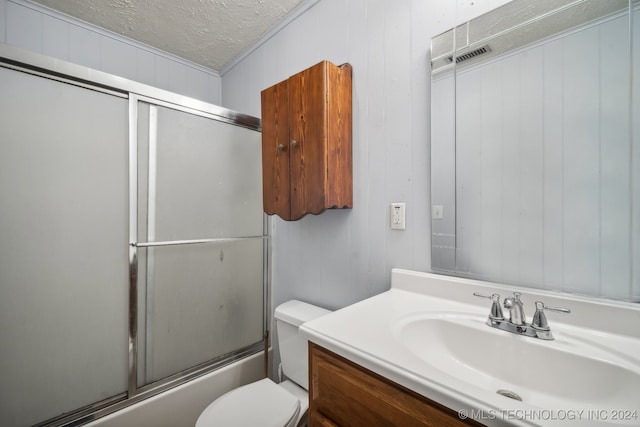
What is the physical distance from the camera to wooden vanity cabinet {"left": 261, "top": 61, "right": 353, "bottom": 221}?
3.92 ft

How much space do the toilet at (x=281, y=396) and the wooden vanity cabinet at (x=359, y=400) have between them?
445 mm

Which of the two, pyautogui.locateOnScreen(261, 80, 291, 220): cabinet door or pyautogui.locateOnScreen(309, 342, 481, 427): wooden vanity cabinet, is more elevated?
pyautogui.locateOnScreen(261, 80, 291, 220): cabinet door

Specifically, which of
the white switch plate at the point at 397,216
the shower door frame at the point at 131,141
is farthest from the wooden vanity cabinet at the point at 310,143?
the shower door frame at the point at 131,141

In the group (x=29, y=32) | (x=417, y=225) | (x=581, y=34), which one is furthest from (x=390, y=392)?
(x=29, y=32)

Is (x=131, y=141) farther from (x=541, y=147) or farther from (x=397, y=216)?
(x=541, y=147)

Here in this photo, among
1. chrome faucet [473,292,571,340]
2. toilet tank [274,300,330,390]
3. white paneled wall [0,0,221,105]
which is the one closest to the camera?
chrome faucet [473,292,571,340]

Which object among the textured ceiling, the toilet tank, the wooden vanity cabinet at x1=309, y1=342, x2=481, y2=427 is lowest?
the toilet tank

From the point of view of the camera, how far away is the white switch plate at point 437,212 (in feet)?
3.46

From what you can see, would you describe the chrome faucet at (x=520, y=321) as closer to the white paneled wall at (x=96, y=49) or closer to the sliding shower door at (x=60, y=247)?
the sliding shower door at (x=60, y=247)

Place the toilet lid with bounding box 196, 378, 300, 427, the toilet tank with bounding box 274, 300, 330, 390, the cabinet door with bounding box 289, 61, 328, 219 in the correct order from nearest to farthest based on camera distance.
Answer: the toilet lid with bounding box 196, 378, 300, 427, the cabinet door with bounding box 289, 61, 328, 219, the toilet tank with bounding box 274, 300, 330, 390

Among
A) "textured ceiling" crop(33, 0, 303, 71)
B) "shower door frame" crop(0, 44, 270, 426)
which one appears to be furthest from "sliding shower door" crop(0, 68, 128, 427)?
"textured ceiling" crop(33, 0, 303, 71)

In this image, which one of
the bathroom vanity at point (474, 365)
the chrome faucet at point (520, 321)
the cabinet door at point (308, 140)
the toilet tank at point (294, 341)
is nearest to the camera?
the bathroom vanity at point (474, 365)

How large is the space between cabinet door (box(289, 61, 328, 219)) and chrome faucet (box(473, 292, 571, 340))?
0.72 meters

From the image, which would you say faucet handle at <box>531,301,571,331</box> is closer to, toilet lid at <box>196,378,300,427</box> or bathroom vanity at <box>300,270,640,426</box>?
bathroom vanity at <box>300,270,640,426</box>
